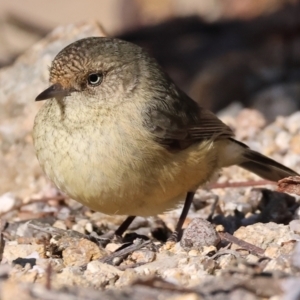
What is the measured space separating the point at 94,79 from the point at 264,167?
78.2 inches

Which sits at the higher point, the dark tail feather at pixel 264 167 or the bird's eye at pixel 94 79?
the dark tail feather at pixel 264 167

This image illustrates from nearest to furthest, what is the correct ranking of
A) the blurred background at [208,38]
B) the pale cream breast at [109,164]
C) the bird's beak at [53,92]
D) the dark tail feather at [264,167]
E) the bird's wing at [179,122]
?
the pale cream breast at [109,164] < the bird's beak at [53,92] < the bird's wing at [179,122] < the dark tail feather at [264,167] < the blurred background at [208,38]

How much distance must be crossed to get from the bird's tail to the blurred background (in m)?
2.27

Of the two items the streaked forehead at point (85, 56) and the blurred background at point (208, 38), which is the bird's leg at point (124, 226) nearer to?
the streaked forehead at point (85, 56)

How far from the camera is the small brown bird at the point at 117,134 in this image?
5352 mm

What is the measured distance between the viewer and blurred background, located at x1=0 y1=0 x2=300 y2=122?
10.2m

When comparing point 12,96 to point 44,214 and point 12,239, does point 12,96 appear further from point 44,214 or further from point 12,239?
point 12,239

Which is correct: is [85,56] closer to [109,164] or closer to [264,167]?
[109,164]

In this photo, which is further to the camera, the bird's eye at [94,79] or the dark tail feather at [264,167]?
the dark tail feather at [264,167]

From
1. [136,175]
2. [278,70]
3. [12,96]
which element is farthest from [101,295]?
[278,70]

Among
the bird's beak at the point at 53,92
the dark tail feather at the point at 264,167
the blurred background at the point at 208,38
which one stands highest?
the blurred background at the point at 208,38

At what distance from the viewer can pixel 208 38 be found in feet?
41.1

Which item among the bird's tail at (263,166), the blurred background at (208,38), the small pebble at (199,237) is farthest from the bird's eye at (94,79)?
the blurred background at (208,38)

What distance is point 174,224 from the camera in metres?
6.77
